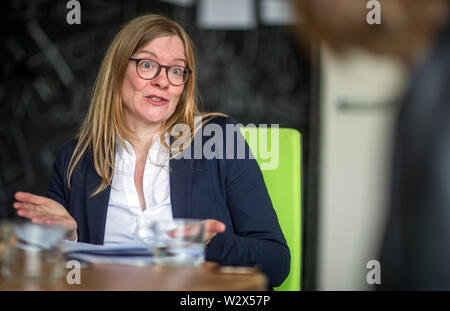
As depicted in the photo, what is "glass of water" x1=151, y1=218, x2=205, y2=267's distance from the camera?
2.77 ft

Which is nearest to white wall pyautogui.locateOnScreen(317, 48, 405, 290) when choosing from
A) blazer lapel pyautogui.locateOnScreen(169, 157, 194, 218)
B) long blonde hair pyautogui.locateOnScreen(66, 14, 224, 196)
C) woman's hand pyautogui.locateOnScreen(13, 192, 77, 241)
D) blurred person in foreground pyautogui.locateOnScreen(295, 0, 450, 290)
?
long blonde hair pyautogui.locateOnScreen(66, 14, 224, 196)

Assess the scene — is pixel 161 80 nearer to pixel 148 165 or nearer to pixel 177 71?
pixel 177 71

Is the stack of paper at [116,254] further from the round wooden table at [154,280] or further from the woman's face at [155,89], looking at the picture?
the woman's face at [155,89]

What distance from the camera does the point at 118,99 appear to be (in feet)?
5.04

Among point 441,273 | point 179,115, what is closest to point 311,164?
point 179,115

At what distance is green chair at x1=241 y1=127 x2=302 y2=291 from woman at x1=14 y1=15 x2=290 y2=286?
50mm

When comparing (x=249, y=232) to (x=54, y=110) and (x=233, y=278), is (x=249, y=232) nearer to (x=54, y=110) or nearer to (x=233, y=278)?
(x=233, y=278)

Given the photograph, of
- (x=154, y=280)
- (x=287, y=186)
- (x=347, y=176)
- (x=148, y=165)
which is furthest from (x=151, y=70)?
(x=347, y=176)

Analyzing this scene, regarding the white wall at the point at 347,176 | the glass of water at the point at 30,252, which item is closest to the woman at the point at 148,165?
the glass of water at the point at 30,252

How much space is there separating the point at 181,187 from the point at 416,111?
3.30 ft

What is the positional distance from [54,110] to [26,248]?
2.11 metres

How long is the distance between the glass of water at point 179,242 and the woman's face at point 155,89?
671 millimetres

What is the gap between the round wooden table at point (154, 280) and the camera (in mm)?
724

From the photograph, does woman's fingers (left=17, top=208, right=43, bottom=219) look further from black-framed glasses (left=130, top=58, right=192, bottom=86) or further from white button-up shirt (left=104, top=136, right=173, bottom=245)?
black-framed glasses (left=130, top=58, right=192, bottom=86)
